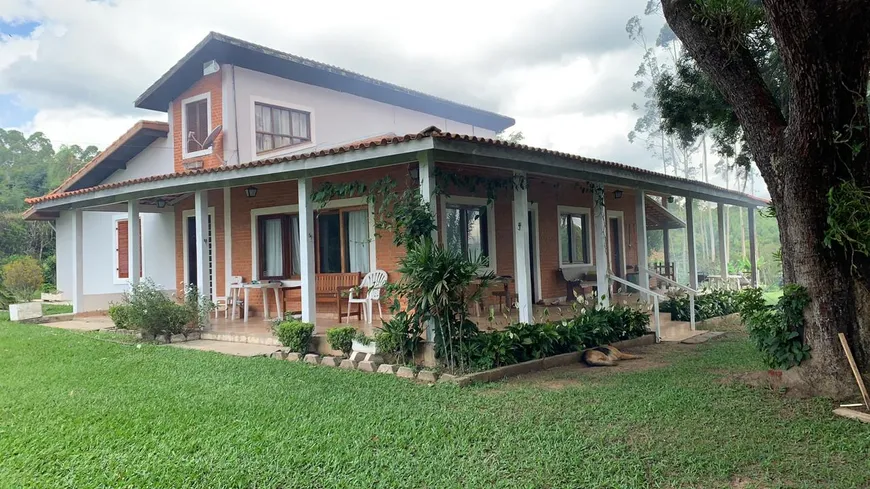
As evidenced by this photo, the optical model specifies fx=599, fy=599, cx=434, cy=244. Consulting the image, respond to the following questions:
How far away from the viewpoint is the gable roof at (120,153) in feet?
48.3

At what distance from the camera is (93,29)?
77.6 feet

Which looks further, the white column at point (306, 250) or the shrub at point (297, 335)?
the white column at point (306, 250)

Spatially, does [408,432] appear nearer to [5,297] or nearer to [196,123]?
[196,123]

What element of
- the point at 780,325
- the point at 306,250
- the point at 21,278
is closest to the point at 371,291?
the point at 306,250

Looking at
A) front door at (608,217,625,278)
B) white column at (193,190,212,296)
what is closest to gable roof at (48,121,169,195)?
white column at (193,190,212,296)

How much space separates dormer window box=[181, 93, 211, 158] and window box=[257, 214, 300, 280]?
2.93m

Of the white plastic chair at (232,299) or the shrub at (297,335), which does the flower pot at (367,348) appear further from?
the white plastic chair at (232,299)

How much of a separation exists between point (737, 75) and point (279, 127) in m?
10.6

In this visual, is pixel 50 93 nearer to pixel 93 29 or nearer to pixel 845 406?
pixel 93 29

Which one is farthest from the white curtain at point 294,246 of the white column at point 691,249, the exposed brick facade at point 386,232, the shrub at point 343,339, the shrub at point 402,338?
the white column at point 691,249

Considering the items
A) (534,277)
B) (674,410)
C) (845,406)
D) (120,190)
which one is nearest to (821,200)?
(845,406)

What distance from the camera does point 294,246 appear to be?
40.2ft

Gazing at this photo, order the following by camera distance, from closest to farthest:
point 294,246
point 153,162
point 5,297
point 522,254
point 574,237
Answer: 1. point 522,254
2. point 294,246
3. point 574,237
4. point 153,162
5. point 5,297

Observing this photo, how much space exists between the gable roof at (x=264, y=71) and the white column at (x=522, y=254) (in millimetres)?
7654
